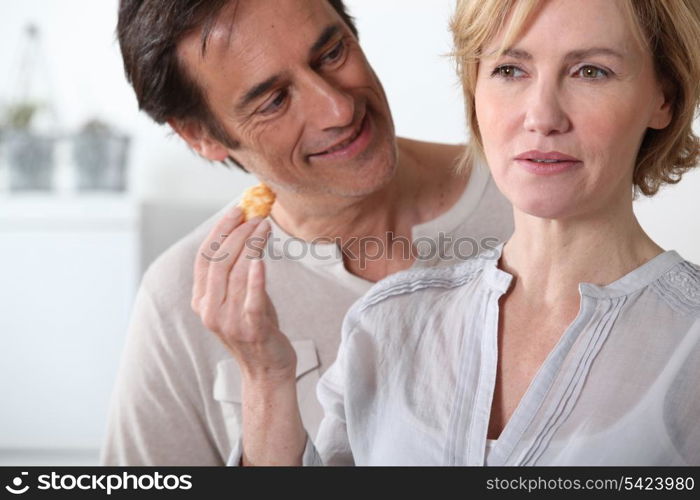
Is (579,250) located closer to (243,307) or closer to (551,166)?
(551,166)

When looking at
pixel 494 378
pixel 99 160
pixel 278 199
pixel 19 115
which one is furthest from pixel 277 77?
pixel 19 115

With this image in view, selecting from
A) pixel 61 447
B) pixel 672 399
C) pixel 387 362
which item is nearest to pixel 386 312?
pixel 387 362

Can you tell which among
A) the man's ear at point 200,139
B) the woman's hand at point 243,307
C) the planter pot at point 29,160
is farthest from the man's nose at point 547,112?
the planter pot at point 29,160

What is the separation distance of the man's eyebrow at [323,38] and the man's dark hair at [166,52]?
8cm

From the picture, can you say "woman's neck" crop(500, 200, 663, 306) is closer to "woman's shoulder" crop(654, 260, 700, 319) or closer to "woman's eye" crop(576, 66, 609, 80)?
"woman's shoulder" crop(654, 260, 700, 319)

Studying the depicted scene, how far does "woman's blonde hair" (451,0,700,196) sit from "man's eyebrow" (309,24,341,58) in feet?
1.03

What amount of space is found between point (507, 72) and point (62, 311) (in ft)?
7.52

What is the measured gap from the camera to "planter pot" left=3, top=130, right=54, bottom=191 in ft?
9.93

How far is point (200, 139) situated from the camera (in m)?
1.48

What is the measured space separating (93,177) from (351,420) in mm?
2144

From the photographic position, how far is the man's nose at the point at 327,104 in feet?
4.26

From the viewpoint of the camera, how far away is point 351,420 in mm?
1100

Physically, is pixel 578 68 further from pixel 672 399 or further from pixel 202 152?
pixel 202 152

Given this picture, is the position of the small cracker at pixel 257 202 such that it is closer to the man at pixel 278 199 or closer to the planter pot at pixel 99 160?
the man at pixel 278 199
